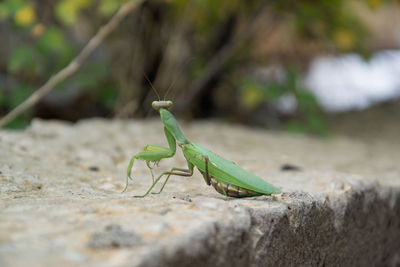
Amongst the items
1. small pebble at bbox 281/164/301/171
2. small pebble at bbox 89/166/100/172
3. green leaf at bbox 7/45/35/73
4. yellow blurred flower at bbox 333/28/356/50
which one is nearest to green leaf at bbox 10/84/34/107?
green leaf at bbox 7/45/35/73

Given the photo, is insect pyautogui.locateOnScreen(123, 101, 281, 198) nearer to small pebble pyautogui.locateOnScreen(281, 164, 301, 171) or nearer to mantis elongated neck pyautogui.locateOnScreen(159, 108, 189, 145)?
mantis elongated neck pyautogui.locateOnScreen(159, 108, 189, 145)

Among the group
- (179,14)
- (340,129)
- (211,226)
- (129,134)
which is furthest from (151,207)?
(340,129)

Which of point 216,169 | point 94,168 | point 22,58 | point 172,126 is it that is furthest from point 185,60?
point 216,169

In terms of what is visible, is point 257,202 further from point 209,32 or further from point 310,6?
point 209,32

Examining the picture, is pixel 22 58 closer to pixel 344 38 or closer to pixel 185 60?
pixel 185 60

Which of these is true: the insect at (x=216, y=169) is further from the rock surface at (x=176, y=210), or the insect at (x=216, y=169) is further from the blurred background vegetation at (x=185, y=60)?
the blurred background vegetation at (x=185, y=60)

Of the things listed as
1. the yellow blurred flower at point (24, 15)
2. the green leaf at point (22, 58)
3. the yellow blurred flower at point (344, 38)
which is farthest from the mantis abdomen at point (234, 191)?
the yellow blurred flower at point (344, 38)
